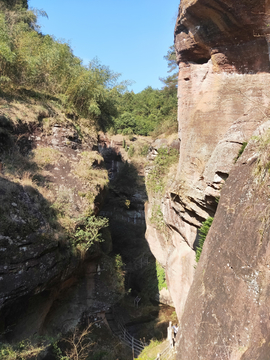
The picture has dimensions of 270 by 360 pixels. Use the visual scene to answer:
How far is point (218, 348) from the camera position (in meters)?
3.37

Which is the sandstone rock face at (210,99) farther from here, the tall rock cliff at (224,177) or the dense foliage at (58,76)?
the dense foliage at (58,76)

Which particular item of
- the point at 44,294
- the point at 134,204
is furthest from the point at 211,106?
the point at 134,204

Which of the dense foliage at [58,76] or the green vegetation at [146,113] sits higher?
the green vegetation at [146,113]

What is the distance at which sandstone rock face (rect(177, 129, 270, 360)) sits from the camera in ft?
10.0

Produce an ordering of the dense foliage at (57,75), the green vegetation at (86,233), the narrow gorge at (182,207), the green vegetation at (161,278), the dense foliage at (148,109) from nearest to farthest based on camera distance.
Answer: the narrow gorge at (182,207), the green vegetation at (86,233), the dense foliage at (57,75), the green vegetation at (161,278), the dense foliage at (148,109)

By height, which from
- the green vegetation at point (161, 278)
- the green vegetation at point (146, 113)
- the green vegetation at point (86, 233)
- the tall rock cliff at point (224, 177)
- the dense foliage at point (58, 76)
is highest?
the green vegetation at point (146, 113)

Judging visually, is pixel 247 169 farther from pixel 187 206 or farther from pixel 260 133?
pixel 187 206

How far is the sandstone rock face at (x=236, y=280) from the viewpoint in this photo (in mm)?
3059

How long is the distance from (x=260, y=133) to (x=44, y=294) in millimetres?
8006

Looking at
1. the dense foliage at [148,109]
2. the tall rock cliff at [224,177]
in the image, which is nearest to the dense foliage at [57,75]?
the tall rock cliff at [224,177]

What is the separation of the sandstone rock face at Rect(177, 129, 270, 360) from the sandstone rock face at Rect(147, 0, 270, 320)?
1.50m

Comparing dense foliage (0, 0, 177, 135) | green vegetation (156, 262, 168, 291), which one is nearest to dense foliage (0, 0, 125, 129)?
dense foliage (0, 0, 177, 135)

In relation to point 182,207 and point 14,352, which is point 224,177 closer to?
point 182,207

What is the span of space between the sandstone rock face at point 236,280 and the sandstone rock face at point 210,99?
1.50 m
